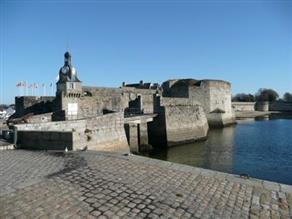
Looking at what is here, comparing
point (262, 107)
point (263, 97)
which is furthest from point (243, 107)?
point (263, 97)

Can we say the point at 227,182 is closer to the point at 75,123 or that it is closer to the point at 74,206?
the point at 74,206

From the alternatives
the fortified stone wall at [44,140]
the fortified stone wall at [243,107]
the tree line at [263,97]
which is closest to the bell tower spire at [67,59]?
the fortified stone wall at [44,140]

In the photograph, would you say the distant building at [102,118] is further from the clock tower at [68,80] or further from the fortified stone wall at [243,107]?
the fortified stone wall at [243,107]

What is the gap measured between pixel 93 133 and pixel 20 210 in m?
10.0

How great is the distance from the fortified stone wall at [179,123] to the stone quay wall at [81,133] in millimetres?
8849

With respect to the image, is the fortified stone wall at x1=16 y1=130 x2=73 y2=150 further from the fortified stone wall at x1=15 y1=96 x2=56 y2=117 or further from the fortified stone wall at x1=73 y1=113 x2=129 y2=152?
the fortified stone wall at x1=15 y1=96 x2=56 y2=117

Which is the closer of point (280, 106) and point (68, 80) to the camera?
point (68, 80)

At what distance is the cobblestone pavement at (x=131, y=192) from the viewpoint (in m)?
5.57

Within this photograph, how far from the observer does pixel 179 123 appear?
27.9m

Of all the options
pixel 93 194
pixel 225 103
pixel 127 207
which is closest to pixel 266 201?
pixel 127 207

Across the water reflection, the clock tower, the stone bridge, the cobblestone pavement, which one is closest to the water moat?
the water reflection

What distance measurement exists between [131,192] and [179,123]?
21677mm

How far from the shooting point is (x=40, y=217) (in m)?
5.20

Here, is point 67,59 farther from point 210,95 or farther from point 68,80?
point 210,95
